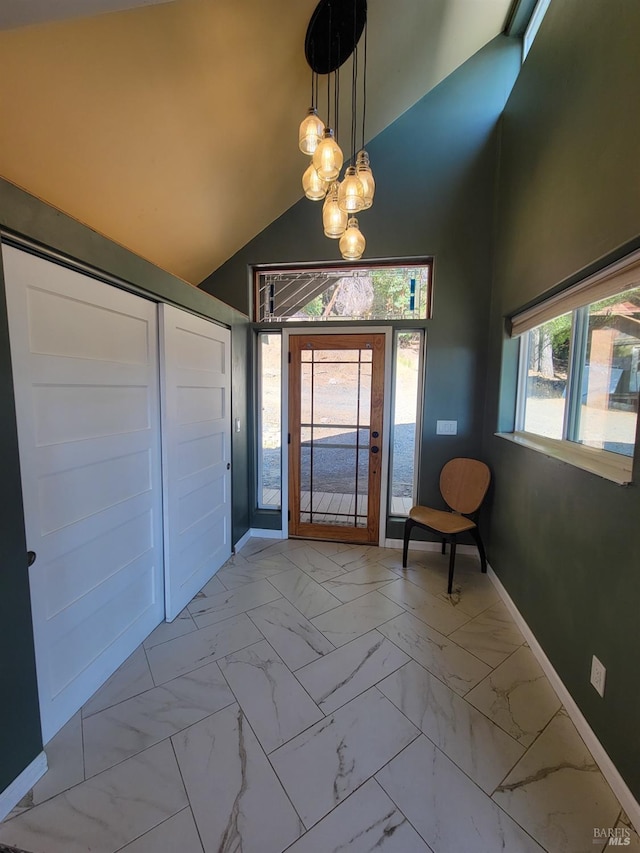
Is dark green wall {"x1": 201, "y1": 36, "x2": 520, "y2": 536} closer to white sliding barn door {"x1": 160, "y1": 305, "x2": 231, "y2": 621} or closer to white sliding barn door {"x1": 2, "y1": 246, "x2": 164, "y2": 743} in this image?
white sliding barn door {"x1": 160, "y1": 305, "x2": 231, "y2": 621}

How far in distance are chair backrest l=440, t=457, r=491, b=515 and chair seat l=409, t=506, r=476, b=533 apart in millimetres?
109

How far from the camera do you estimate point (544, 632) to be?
6.02 feet

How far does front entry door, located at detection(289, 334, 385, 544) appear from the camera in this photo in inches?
121

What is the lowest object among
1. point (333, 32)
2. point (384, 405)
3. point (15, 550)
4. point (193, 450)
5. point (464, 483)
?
point (464, 483)

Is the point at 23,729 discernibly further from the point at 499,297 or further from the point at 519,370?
the point at 499,297

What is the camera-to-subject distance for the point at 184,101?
5.84 ft

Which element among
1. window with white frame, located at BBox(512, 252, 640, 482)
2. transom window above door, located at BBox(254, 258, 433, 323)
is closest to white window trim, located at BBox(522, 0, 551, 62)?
transom window above door, located at BBox(254, 258, 433, 323)

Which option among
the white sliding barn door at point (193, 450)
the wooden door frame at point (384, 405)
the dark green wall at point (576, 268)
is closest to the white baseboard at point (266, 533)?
the wooden door frame at point (384, 405)

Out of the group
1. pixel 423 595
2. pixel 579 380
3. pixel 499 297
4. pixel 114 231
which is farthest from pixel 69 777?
pixel 499 297

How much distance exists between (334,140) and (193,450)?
191cm

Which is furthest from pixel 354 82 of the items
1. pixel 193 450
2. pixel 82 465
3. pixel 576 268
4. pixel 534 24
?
pixel 82 465

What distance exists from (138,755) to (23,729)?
16.9 inches

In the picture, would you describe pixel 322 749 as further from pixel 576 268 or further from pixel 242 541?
pixel 576 268

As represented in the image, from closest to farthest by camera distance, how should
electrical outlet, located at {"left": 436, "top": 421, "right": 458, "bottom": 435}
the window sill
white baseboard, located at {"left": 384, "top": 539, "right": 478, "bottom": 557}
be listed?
the window sill → electrical outlet, located at {"left": 436, "top": 421, "right": 458, "bottom": 435} → white baseboard, located at {"left": 384, "top": 539, "right": 478, "bottom": 557}
